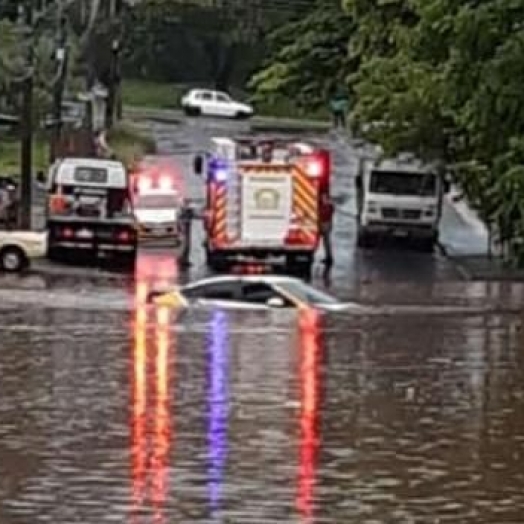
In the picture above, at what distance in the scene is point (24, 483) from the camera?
14.0 meters

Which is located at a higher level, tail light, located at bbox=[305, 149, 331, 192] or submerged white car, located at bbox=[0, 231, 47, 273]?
tail light, located at bbox=[305, 149, 331, 192]

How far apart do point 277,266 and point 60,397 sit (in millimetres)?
28496

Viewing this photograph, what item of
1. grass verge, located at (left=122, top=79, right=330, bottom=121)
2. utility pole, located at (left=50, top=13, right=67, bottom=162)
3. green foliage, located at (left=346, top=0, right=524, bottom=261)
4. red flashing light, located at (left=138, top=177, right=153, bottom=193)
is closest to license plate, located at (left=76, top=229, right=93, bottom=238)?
green foliage, located at (left=346, top=0, right=524, bottom=261)

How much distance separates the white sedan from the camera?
3841 inches

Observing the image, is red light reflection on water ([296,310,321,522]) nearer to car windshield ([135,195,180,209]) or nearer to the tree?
car windshield ([135,195,180,209])

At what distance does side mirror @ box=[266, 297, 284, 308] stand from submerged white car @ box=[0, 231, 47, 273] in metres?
11.5

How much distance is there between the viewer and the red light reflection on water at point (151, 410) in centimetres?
1380

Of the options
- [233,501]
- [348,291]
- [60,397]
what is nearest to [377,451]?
[233,501]

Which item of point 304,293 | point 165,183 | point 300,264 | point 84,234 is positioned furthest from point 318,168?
point 304,293

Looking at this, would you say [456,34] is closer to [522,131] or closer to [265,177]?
[522,131]

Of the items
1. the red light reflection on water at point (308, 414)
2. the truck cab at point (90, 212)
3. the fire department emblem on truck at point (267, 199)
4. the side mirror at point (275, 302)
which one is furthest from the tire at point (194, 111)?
the red light reflection on water at point (308, 414)

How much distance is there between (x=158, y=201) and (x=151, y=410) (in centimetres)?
3575

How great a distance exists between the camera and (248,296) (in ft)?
115

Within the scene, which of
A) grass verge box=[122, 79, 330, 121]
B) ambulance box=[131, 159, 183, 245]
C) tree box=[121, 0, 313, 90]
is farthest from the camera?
grass verge box=[122, 79, 330, 121]
